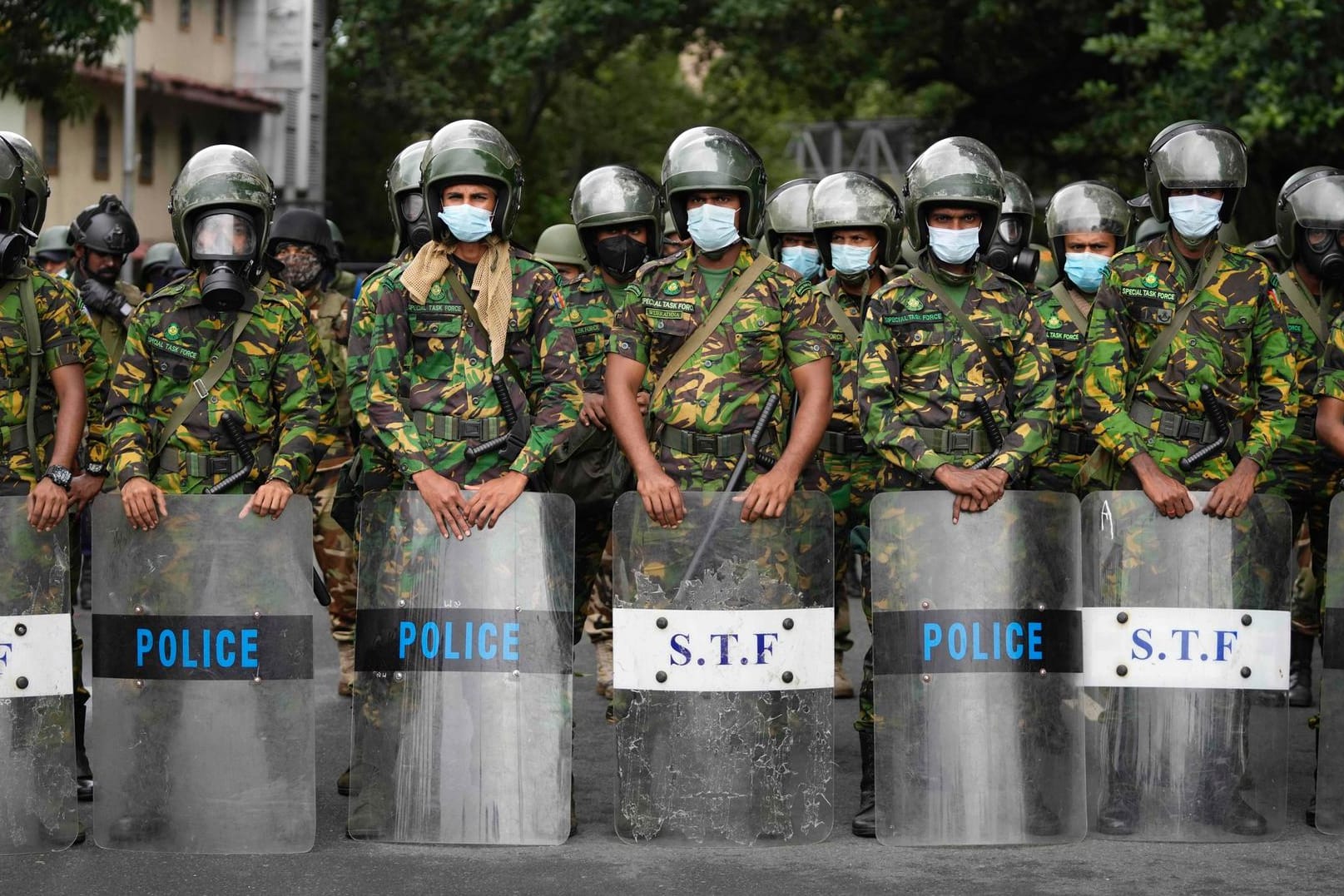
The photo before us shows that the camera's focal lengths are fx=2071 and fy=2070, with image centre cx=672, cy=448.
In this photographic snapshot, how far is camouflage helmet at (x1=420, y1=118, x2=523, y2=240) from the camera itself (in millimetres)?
6633

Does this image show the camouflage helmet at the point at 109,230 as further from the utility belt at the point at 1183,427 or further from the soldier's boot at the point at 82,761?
the utility belt at the point at 1183,427

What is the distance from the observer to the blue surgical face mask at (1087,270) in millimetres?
8383

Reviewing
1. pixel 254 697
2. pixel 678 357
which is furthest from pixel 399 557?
pixel 678 357

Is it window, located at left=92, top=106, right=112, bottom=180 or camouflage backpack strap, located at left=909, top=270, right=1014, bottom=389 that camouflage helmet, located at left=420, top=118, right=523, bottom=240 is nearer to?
camouflage backpack strap, located at left=909, top=270, right=1014, bottom=389

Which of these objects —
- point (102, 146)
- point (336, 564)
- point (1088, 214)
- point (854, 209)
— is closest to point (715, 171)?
point (854, 209)

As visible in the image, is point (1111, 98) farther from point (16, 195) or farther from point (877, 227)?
point (16, 195)

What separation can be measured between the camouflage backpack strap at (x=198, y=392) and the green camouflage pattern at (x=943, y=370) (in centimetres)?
203

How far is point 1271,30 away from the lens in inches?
642

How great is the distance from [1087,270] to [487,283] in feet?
9.37

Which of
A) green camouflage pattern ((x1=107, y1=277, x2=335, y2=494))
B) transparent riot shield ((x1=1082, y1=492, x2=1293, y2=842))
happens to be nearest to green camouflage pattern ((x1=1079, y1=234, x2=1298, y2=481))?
transparent riot shield ((x1=1082, y1=492, x2=1293, y2=842))

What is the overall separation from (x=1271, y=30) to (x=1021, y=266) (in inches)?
318

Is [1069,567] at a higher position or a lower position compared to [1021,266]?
lower

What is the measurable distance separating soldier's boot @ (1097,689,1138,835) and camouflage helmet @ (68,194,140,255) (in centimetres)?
497

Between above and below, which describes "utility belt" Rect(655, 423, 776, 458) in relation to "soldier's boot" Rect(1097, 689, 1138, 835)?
above
